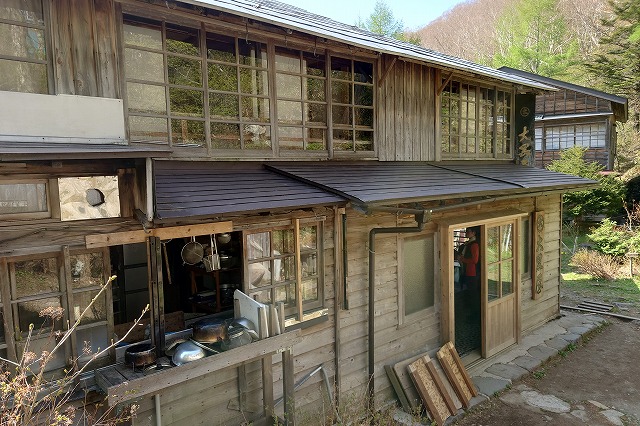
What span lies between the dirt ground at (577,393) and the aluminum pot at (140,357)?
441 cm

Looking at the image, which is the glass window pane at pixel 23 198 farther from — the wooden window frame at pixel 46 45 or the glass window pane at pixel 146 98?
the glass window pane at pixel 146 98

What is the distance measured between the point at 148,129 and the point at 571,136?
23.2 m

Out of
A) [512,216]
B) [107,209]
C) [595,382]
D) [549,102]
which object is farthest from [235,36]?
[549,102]

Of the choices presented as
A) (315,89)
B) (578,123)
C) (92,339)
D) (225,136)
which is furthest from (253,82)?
(578,123)

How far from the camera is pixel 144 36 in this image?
4.59m

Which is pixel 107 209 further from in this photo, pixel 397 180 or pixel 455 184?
pixel 455 184

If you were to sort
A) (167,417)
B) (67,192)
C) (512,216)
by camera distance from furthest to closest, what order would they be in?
1. (512,216)
2. (167,417)
3. (67,192)

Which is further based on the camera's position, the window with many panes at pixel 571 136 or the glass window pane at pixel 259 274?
the window with many panes at pixel 571 136

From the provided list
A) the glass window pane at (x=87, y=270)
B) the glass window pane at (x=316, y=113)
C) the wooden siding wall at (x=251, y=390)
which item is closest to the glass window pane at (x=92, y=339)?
the glass window pane at (x=87, y=270)

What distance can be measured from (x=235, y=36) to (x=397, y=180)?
2.87 metres

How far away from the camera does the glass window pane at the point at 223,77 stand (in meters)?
5.18

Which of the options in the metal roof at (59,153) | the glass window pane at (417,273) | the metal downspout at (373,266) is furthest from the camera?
the glass window pane at (417,273)

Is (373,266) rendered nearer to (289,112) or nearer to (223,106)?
(289,112)

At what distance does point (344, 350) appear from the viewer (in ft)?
19.3
